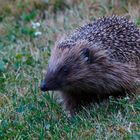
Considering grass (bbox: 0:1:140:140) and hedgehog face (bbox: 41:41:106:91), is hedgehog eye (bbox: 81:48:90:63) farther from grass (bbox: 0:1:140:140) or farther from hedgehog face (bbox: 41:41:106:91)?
grass (bbox: 0:1:140:140)

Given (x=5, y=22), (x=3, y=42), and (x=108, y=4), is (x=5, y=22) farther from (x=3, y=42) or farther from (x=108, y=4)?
(x=108, y=4)

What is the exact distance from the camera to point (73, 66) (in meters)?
6.28

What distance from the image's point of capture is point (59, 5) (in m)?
10.4

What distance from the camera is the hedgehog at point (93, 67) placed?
622 cm

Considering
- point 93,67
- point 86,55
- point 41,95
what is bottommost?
point 41,95

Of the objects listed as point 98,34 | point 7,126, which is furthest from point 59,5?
point 7,126

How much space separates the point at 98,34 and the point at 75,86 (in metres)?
0.66

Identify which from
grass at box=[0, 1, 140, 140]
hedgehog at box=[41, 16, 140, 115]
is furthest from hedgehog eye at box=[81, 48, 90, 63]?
grass at box=[0, 1, 140, 140]

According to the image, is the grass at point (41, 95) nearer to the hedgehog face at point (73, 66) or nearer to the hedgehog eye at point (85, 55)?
the hedgehog face at point (73, 66)

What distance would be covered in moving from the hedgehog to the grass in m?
0.19

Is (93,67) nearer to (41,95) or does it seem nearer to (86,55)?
(86,55)

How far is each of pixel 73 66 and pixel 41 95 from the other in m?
0.74

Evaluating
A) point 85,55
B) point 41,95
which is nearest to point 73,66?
point 85,55

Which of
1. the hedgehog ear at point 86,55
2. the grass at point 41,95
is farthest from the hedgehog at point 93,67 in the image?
the grass at point 41,95
